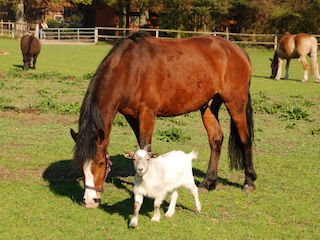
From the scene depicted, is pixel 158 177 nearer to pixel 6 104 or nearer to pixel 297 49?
pixel 6 104

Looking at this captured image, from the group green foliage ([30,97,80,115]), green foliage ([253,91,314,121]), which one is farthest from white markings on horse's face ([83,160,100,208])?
green foliage ([253,91,314,121])

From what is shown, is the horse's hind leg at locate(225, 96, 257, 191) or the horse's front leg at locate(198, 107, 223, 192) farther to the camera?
the horse's front leg at locate(198, 107, 223, 192)

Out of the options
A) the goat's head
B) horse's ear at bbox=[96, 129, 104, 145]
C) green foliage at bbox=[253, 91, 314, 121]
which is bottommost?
green foliage at bbox=[253, 91, 314, 121]

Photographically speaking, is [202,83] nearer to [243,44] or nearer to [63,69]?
[63,69]

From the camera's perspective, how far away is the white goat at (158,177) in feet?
17.7

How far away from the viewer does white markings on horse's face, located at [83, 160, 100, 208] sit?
221 inches

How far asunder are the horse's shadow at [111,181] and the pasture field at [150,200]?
0.01 m

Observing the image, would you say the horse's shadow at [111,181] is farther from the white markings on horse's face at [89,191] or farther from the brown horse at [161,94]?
the brown horse at [161,94]

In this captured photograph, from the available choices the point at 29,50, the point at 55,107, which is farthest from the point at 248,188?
the point at 29,50

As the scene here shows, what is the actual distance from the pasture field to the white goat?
23 cm

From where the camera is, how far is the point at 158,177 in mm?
5508

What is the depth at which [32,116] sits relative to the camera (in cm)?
1170

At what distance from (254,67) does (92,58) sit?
8.94 m

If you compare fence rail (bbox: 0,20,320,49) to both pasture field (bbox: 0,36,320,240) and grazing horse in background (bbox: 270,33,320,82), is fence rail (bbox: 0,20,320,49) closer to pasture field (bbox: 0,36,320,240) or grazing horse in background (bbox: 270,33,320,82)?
grazing horse in background (bbox: 270,33,320,82)
